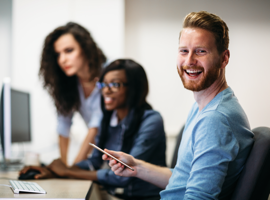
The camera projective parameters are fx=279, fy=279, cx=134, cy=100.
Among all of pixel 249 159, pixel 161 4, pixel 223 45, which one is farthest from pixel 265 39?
pixel 161 4

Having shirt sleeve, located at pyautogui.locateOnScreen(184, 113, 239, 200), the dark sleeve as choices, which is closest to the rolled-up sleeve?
the dark sleeve

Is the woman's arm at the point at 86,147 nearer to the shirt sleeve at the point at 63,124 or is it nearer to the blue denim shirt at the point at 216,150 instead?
the shirt sleeve at the point at 63,124

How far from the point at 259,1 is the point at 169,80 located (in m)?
1.32

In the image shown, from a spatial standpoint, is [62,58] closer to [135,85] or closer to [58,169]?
[135,85]

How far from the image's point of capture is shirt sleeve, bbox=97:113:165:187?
1.50 metres

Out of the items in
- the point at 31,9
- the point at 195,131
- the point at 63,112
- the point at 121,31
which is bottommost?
the point at 63,112

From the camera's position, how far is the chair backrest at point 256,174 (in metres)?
0.83

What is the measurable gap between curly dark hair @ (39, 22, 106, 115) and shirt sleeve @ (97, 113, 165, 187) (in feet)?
2.65

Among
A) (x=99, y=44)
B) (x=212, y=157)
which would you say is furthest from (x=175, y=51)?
(x=212, y=157)

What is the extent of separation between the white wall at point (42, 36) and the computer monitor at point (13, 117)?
723 millimetres

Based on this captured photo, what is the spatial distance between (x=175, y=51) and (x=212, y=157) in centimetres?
199

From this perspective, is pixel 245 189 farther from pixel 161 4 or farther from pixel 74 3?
→ pixel 74 3

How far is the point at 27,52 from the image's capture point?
289 cm

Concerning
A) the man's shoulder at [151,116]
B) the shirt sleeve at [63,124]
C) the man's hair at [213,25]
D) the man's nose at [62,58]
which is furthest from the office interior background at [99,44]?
the man's hair at [213,25]
